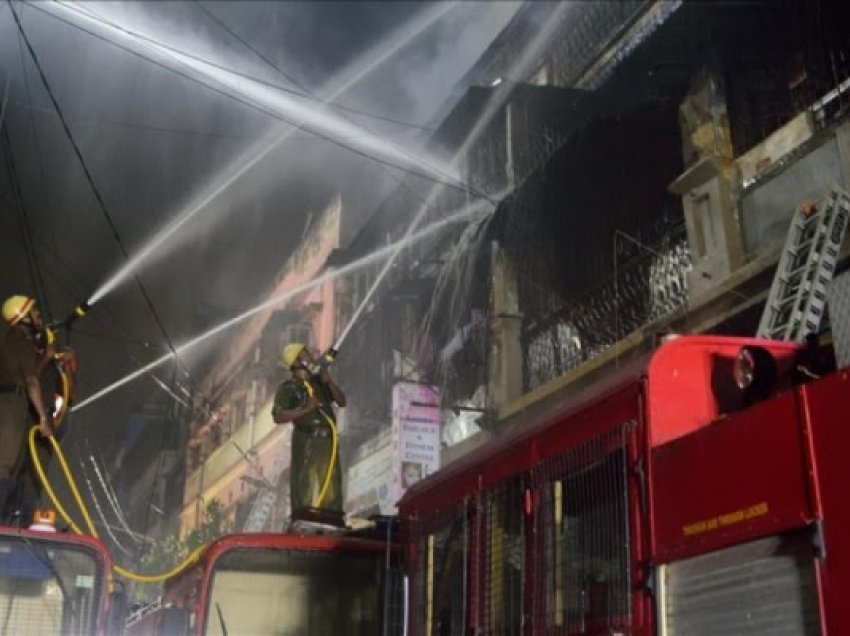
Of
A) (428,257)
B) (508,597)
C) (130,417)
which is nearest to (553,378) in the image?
(428,257)

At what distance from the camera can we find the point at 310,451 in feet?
24.2

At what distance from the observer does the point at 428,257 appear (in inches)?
724

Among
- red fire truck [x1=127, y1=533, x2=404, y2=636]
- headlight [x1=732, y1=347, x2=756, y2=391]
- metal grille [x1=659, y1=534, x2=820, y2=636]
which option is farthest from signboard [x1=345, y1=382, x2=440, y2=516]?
metal grille [x1=659, y1=534, x2=820, y2=636]

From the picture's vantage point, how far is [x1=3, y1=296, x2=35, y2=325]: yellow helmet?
6.22 meters

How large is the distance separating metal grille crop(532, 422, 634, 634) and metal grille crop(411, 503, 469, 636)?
0.86 meters

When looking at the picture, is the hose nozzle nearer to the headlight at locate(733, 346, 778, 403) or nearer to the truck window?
the truck window

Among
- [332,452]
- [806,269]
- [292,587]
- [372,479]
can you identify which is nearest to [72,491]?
[292,587]

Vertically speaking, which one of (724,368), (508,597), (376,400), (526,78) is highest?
(526,78)

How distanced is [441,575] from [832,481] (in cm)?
278

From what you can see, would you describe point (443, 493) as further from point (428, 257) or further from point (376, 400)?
point (376, 400)

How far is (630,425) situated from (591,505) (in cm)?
43

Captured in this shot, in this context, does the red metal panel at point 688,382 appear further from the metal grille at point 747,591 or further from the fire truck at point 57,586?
the fire truck at point 57,586

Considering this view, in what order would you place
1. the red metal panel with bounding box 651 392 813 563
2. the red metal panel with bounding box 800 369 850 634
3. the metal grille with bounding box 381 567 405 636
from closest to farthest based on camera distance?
the red metal panel with bounding box 800 369 850 634, the red metal panel with bounding box 651 392 813 563, the metal grille with bounding box 381 567 405 636

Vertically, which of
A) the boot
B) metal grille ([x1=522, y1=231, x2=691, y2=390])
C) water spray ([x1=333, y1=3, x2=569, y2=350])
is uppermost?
water spray ([x1=333, y1=3, x2=569, y2=350])
